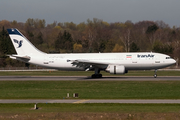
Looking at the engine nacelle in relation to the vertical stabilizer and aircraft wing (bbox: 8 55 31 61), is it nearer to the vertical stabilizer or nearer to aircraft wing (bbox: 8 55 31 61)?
the vertical stabilizer

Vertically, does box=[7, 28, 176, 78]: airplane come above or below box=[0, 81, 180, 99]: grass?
above

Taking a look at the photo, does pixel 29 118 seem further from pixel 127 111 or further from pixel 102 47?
pixel 102 47

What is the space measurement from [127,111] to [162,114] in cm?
213

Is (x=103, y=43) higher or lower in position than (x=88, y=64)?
higher

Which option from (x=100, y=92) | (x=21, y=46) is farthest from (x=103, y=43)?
(x=100, y=92)

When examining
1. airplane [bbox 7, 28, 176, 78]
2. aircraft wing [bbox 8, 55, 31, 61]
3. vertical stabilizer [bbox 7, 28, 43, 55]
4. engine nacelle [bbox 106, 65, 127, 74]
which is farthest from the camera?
vertical stabilizer [bbox 7, 28, 43, 55]

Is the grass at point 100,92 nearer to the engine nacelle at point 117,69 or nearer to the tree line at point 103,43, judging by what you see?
the engine nacelle at point 117,69

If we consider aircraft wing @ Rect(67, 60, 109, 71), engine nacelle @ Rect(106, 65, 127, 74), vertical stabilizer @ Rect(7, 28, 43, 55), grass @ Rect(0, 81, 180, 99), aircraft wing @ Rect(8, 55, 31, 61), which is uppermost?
vertical stabilizer @ Rect(7, 28, 43, 55)

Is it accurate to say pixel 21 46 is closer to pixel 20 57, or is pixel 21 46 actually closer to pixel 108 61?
pixel 20 57

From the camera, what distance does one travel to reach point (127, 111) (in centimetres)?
1825

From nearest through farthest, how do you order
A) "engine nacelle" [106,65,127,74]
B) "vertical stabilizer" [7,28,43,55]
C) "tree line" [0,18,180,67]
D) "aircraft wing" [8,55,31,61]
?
"engine nacelle" [106,65,127,74] < "aircraft wing" [8,55,31,61] < "vertical stabilizer" [7,28,43,55] < "tree line" [0,18,180,67]

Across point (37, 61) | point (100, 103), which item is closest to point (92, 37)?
point (37, 61)

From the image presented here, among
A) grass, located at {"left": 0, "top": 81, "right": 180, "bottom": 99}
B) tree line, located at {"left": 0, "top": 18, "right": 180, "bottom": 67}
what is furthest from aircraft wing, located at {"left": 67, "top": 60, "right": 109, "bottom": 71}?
tree line, located at {"left": 0, "top": 18, "right": 180, "bottom": 67}

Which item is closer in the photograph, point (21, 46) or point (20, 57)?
point (20, 57)
